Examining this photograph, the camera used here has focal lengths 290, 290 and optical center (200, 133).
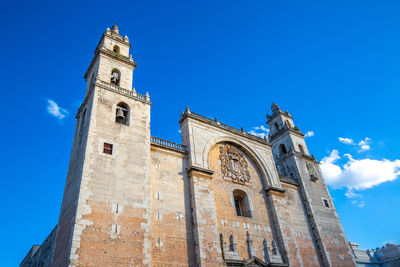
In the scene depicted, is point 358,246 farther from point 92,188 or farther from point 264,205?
point 92,188

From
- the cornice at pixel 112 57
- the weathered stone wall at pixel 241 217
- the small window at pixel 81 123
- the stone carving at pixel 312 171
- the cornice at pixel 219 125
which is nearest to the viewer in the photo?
the small window at pixel 81 123

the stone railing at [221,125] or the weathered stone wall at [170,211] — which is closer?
the weathered stone wall at [170,211]

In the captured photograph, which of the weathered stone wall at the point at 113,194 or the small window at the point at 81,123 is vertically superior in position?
the small window at the point at 81,123

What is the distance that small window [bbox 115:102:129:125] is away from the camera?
18.0m

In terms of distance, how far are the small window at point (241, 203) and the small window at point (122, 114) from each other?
30.2ft

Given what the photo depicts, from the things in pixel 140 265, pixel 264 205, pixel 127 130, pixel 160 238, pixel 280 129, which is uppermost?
pixel 280 129

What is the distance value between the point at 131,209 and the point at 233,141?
11.2 meters

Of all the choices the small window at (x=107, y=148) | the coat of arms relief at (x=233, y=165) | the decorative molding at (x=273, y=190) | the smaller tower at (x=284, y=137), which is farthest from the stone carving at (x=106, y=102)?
the smaller tower at (x=284, y=137)

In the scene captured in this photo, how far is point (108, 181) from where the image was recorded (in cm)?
1494

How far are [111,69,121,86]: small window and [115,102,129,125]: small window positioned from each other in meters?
2.56

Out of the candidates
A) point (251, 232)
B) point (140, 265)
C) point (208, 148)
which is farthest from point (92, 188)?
point (251, 232)

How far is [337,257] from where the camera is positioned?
23.2m

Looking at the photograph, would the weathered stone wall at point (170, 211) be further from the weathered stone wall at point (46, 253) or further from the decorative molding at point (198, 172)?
the weathered stone wall at point (46, 253)

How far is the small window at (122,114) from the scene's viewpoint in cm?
1797
